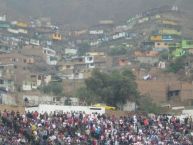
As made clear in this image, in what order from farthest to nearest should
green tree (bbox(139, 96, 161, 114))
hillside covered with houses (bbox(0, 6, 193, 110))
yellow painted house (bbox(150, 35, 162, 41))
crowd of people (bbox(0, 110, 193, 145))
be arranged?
yellow painted house (bbox(150, 35, 162, 41)) → hillside covered with houses (bbox(0, 6, 193, 110)) → green tree (bbox(139, 96, 161, 114)) → crowd of people (bbox(0, 110, 193, 145))

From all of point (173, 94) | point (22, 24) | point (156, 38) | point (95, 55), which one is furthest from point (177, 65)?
point (22, 24)

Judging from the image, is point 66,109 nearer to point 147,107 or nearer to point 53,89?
point 147,107

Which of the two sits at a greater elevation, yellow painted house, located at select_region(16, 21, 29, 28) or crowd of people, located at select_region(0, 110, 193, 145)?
yellow painted house, located at select_region(16, 21, 29, 28)

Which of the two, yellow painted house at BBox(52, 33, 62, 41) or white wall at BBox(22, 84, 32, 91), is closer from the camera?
white wall at BBox(22, 84, 32, 91)

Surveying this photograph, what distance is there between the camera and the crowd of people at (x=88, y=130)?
25.1 metres

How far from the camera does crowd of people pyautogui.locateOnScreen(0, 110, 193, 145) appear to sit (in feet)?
82.4

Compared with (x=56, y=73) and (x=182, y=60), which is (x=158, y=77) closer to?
(x=182, y=60)

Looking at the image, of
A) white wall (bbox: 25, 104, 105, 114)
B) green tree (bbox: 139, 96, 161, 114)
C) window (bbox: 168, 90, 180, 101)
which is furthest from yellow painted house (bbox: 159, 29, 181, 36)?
white wall (bbox: 25, 104, 105, 114)

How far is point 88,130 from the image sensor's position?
1077 inches

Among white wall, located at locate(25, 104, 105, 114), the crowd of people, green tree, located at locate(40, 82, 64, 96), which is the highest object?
green tree, located at locate(40, 82, 64, 96)

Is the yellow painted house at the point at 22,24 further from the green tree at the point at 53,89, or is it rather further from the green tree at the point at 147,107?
the green tree at the point at 147,107

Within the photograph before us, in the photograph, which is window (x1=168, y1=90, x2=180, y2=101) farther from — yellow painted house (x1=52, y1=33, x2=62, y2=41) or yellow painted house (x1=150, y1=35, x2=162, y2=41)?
yellow painted house (x1=52, y1=33, x2=62, y2=41)

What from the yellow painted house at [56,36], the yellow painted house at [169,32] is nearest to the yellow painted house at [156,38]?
the yellow painted house at [169,32]

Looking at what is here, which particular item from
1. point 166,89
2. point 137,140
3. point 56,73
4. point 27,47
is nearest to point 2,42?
point 27,47
